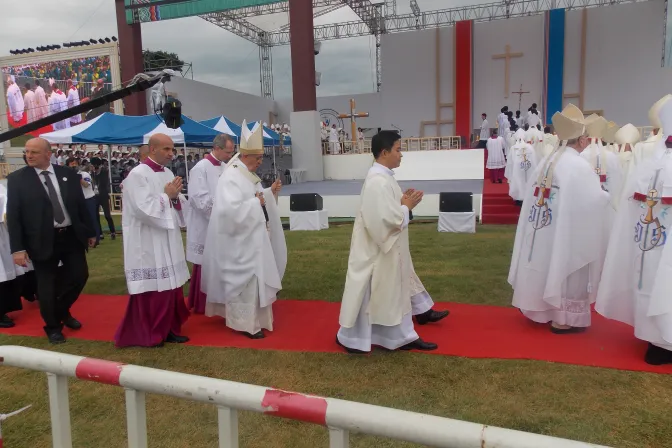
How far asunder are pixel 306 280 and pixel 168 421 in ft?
12.2

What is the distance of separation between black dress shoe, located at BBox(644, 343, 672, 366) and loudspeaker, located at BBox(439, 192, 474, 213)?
6598 mm

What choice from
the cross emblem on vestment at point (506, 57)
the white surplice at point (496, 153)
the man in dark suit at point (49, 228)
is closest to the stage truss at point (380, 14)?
the cross emblem on vestment at point (506, 57)

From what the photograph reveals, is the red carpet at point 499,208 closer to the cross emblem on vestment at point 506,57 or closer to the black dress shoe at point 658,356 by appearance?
the black dress shoe at point 658,356

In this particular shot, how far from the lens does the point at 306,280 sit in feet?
22.7

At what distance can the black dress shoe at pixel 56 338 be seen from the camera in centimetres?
Result: 478

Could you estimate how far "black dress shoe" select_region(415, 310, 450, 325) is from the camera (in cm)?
492

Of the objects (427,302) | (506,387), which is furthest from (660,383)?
(427,302)

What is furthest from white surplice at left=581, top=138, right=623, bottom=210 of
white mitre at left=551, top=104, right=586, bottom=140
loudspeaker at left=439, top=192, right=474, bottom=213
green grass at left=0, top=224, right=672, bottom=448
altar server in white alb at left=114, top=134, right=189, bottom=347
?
altar server in white alb at left=114, top=134, right=189, bottom=347

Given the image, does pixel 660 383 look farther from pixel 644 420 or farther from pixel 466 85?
pixel 466 85

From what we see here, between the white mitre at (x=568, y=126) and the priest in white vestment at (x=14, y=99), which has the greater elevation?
the priest in white vestment at (x=14, y=99)

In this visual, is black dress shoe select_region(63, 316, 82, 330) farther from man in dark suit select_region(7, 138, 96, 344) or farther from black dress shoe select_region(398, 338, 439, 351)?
black dress shoe select_region(398, 338, 439, 351)

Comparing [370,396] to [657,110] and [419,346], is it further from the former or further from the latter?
[657,110]

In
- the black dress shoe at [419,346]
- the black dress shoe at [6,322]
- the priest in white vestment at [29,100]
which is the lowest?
the black dress shoe at [6,322]

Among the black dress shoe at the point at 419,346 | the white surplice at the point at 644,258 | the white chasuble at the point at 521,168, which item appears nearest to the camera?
the white surplice at the point at 644,258
